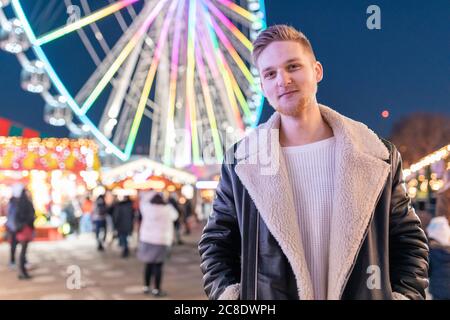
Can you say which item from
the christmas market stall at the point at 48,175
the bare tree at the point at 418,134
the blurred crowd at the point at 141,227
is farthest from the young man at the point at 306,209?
the bare tree at the point at 418,134

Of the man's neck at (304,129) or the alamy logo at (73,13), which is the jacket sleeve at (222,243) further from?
the alamy logo at (73,13)

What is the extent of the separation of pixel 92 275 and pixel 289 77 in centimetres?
656

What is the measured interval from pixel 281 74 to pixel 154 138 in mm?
8987

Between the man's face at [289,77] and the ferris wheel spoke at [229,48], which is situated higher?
the ferris wheel spoke at [229,48]

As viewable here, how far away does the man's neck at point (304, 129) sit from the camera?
1497mm

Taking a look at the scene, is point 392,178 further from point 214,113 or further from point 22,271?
point 214,113

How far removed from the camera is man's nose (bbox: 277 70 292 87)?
1.43 m

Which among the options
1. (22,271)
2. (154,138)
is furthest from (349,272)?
(154,138)

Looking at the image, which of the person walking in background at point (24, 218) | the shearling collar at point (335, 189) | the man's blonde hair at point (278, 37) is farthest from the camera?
the person walking in background at point (24, 218)

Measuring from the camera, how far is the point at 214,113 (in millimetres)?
10586

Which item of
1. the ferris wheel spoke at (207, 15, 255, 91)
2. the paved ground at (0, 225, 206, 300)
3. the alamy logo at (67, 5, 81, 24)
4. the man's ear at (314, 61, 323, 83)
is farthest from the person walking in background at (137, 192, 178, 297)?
the man's ear at (314, 61, 323, 83)

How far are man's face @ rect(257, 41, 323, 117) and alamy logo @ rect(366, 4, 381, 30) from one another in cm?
198

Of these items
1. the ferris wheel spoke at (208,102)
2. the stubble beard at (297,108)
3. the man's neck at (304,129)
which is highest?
the ferris wheel spoke at (208,102)

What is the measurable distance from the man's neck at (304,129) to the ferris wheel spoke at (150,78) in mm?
7541
